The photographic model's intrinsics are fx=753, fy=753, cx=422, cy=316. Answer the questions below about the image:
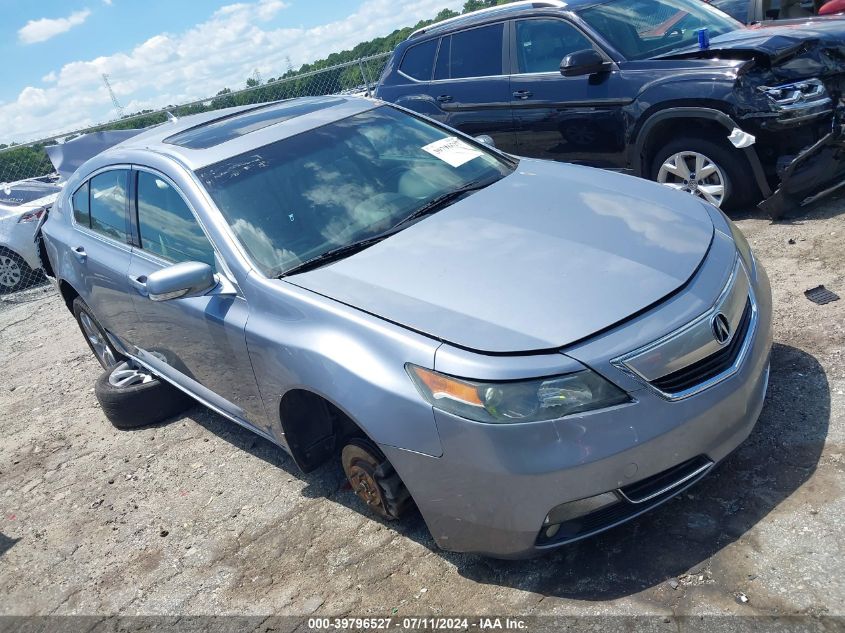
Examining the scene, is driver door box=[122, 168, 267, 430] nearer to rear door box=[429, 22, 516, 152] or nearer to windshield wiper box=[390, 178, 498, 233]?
windshield wiper box=[390, 178, 498, 233]

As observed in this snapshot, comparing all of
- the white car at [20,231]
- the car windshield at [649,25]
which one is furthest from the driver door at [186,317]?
the white car at [20,231]

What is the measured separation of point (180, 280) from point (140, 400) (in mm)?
1859

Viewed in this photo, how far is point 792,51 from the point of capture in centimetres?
540

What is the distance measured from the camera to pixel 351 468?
324 cm

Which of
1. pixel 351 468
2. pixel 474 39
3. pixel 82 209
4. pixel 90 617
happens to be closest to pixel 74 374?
pixel 82 209

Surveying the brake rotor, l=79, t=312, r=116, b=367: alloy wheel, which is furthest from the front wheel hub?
l=79, t=312, r=116, b=367: alloy wheel

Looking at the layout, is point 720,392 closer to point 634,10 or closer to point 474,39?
point 634,10

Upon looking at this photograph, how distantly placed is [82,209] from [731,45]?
15.9 feet

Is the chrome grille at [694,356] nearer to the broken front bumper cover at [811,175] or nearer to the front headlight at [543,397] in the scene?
the front headlight at [543,397]

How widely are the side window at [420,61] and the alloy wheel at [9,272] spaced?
6.60 meters

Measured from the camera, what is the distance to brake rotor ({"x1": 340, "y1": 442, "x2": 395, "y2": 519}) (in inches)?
→ 121

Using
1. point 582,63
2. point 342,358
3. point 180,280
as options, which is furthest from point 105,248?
point 582,63

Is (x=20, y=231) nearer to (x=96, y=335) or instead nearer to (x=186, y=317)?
(x=96, y=335)

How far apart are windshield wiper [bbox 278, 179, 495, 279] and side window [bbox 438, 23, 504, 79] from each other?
12.0 ft
